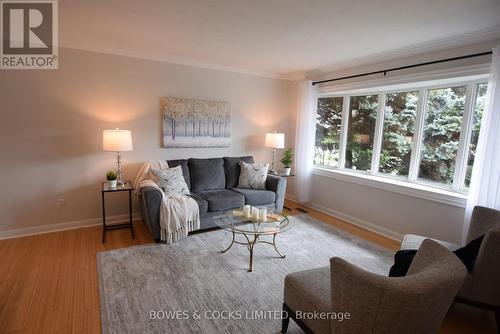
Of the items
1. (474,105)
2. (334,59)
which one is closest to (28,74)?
(334,59)

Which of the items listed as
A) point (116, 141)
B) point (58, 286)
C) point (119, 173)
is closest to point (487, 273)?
point (58, 286)

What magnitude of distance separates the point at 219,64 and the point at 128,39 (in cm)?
146

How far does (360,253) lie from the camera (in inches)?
126

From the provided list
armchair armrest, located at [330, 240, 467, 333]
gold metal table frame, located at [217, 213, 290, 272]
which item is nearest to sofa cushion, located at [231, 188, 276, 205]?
gold metal table frame, located at [217, 213, 290, 272]

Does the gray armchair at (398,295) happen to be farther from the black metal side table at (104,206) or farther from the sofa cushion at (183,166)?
the sofa cushion at (183,166)

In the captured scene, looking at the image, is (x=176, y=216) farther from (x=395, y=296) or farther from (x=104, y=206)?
(x=395, y=296)

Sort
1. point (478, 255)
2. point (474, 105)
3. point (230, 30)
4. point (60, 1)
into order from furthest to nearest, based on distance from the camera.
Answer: point (474, 105), point (230, 30), point (60, 1), point (478, 255)

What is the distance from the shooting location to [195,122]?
14.1ft

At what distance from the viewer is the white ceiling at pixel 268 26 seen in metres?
2.26

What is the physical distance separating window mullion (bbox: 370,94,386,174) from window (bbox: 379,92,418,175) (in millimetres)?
42

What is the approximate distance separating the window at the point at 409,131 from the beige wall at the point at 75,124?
2.28 meters

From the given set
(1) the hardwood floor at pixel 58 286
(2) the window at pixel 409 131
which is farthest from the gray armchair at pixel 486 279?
(2) the window at pixel 409 131

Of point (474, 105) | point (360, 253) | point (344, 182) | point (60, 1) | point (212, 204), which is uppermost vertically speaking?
point (60, 1)

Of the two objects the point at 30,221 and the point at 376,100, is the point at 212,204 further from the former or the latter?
the point at 376,100
